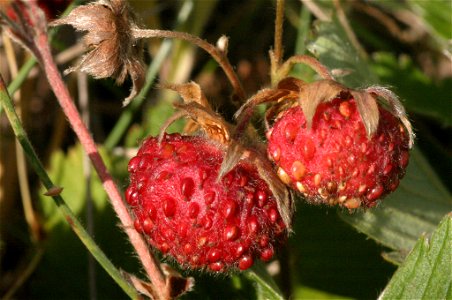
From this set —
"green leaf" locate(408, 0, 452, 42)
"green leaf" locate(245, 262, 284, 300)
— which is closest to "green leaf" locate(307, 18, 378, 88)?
"green leaf" locate(408, 0, 452, 42)

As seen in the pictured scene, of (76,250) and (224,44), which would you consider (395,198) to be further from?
(76,250)

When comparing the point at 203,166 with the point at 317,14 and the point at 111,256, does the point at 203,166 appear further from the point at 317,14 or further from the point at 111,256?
the point at 317,14

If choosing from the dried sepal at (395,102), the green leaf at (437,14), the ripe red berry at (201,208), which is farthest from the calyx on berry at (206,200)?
the green leaf at (437,14)

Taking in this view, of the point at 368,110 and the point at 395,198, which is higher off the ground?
the point at 368,110

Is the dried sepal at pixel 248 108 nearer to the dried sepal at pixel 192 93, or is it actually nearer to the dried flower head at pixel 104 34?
the dried sepal at pixel 192 93

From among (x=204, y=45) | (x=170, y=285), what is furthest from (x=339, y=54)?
(x=170, y=285)

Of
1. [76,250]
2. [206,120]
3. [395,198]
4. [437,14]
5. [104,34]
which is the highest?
[104,34]

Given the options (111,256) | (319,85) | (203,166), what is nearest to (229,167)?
(203,166)
